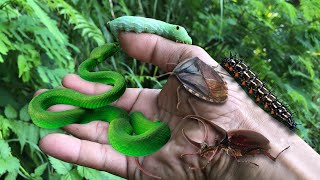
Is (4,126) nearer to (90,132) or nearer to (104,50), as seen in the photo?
(90,132)

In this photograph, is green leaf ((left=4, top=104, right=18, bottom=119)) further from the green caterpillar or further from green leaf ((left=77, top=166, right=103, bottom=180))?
the green caterpillar

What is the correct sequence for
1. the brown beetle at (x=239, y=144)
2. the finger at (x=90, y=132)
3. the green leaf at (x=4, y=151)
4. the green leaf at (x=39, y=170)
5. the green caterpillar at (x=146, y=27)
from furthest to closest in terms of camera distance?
the green caterpillar at (x=146, y=27) → the finger at (x=90, y=132) → the green leaf at (x=39, y=170) → the green leaf at (x=4, y=151) → the brown beetle at (x=239, y=144)

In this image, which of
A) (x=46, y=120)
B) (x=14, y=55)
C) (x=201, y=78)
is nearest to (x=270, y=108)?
(x=201, y=78)

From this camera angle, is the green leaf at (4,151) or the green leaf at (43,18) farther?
the green leaf at (43,18)

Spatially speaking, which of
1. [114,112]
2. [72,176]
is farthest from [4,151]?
[114,112]

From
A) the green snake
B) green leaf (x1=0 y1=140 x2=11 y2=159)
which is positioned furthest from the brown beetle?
green leaf (x1=0 y1=140 x2=11 y2=159)

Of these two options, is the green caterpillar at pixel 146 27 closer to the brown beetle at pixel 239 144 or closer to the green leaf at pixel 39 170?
the brown beetle at pixel 239 144

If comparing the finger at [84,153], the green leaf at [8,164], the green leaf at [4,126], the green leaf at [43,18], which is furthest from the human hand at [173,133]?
the green leaf at [43,18]
